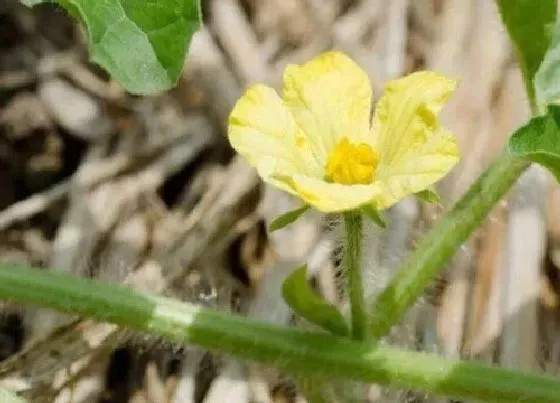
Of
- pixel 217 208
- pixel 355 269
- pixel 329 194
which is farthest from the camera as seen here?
pixel 217 208

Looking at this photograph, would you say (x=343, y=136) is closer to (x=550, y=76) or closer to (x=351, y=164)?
(x=351, y=164)

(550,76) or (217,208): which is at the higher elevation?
(550,76)

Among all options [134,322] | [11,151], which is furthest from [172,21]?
[11,151]

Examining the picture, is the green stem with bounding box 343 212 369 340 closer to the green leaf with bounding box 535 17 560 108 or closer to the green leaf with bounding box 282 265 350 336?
the green leaf with bounding box 282 265 350 336

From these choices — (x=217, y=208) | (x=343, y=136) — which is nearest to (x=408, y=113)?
(x=343, y=136)

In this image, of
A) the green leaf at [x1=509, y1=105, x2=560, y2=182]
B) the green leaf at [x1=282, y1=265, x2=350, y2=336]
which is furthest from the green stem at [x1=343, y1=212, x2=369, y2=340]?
the green leaf at [x1=509, y1=105, x2=560, y2=182]

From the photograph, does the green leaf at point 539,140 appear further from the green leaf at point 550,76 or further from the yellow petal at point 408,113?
the green leaf at point 550,76
